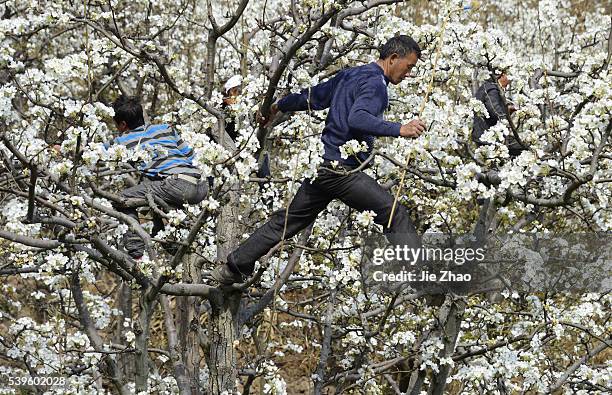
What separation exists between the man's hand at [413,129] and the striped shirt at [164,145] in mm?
1790

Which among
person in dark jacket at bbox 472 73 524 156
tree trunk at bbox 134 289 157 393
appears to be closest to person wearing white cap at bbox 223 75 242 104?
tree trunk at bbox 134 289 157 393

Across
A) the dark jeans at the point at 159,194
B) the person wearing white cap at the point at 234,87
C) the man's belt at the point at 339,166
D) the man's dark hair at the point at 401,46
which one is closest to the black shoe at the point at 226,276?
the dark jeans at the point at 159,194

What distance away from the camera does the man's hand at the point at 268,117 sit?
17.0 feet

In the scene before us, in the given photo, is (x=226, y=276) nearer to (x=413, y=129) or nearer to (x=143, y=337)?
(x=143, y=337)

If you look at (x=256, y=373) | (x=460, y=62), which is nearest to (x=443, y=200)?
(x=460, y=62)

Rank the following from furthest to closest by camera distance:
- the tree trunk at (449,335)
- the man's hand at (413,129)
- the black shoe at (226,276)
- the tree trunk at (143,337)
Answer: the tree trunk at (449,335), the black shoe at (226,276), the tree trunk at (143,337), the man's hand at (413,129)

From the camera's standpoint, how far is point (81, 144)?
4.29m

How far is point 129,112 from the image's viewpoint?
6238 millimetres

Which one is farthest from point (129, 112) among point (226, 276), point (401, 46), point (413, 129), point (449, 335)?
point (449, 335)

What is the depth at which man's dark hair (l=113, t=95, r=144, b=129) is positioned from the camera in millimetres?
6238

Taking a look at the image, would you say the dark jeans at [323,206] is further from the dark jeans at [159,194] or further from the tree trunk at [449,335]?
the tree trunk at [449,335]

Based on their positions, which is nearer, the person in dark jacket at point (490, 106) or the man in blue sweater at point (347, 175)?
the man in blue sweater at point (347, 175)

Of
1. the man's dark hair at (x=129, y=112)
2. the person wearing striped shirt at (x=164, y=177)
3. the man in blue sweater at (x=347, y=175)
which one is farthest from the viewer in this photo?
the man's dark hair at (x=129, y=112)

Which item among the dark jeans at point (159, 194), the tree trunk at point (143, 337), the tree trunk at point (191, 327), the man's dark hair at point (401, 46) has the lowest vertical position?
the tree trunk at point (143, 337)
